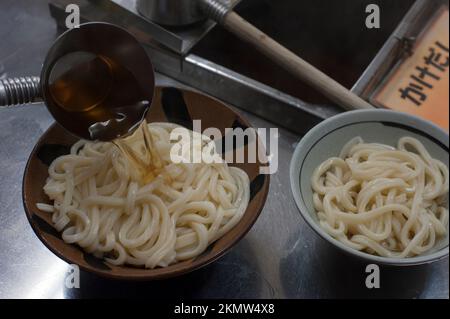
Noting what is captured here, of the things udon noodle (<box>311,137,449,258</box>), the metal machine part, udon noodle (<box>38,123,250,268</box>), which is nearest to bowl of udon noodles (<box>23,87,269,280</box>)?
udon noodle (<box>38,123,250,268</box>)

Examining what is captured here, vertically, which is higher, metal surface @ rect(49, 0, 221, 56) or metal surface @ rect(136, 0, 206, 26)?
metal surface @ rect(136, 0, 206, 26)

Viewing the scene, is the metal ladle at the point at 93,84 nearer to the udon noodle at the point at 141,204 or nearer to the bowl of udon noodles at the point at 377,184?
the udon noodle at the point at 141,204

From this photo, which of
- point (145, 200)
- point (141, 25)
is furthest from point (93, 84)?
point (141, 25)

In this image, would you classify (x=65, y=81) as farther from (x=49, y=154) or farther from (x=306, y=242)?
(x=306, y=242)

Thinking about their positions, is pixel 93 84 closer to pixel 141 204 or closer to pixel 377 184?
pixel 141 204

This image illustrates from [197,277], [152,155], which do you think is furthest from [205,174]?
[197,277]

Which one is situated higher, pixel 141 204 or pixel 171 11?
pixel 171 11

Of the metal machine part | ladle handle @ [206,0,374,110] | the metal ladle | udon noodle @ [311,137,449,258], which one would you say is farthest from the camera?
the metal machine part

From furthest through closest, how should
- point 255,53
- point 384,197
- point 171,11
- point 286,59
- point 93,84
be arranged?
1. point 255,53
2. point 171,11
3. point 286,59
4. point 384,197
5. point 93,84

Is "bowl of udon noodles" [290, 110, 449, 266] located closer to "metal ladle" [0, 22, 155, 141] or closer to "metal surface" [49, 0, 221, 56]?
"metal ladle" [0, 22, 155, 141]
